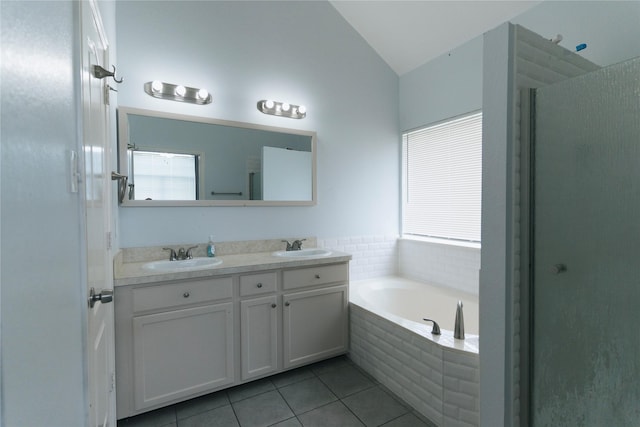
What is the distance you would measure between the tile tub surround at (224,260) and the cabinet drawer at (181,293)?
6 centimetres

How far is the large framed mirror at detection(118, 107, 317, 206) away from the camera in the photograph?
7.12 ft

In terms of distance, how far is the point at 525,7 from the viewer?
222 cm

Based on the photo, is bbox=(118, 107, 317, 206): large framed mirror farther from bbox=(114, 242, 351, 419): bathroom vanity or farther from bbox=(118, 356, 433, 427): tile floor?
bbox=(118, 356, 433, 427): tile floor

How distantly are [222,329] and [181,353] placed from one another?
0.88 ft

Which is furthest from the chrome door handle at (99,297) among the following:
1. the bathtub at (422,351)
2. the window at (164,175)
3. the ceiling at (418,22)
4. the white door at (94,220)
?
the ceiling at (418,22)

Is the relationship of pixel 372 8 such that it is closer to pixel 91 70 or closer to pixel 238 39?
pixel 238 39

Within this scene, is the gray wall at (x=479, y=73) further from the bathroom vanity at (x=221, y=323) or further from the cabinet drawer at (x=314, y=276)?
the bathroom vanity at (x=221, y=323)

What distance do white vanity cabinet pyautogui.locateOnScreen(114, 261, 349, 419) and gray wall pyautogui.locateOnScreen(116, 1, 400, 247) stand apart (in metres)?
0.58

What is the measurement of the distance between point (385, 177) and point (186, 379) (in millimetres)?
2596

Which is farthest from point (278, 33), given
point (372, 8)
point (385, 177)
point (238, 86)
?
point (385, 177)

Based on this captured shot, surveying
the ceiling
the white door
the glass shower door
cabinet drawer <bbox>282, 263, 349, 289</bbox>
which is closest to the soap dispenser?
cabinet drawer <bbox>282, 263, 349, 289</bbox>

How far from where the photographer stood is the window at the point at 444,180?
272 centimetres

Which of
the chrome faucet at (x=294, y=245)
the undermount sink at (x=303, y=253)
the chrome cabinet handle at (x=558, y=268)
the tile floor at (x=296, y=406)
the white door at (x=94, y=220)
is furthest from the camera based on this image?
the chrome faucet at (x=294, y=245)

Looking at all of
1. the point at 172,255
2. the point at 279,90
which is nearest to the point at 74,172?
the point at 172,255
